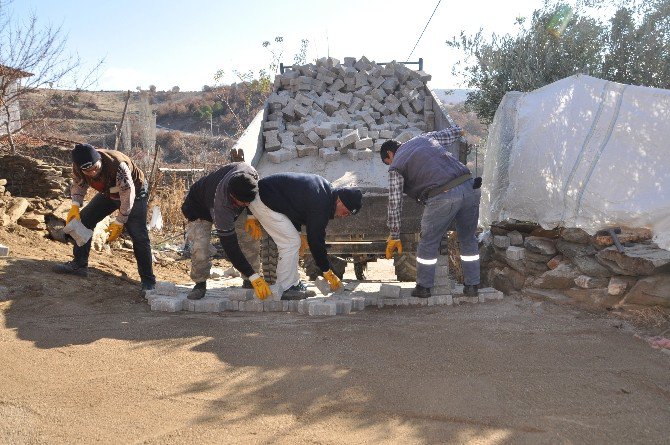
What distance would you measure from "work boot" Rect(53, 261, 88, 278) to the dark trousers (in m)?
0.04

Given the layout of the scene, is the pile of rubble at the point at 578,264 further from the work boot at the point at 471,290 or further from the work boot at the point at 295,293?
the work boot at the point at 295,293

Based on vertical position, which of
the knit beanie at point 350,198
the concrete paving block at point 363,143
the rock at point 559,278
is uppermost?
the concrete paving block at point 363,143

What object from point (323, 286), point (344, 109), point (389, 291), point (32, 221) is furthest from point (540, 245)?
point (32, 221)

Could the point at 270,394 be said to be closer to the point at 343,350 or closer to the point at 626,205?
the point at 343,350

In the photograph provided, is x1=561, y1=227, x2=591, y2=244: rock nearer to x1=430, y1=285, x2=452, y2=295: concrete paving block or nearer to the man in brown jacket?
x1=430, y1=285, x2=452, y2=295: concrete paving block

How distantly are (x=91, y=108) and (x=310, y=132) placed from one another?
118 feet

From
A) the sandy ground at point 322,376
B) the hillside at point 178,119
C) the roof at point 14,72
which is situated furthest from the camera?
the hillside at point 178,119

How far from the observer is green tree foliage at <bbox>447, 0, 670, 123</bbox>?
9031mm

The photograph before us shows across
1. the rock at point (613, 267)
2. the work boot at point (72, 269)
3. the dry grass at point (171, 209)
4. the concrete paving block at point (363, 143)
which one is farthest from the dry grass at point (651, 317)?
the dry grass at point (171, 209)

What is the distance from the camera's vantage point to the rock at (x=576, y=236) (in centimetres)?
471

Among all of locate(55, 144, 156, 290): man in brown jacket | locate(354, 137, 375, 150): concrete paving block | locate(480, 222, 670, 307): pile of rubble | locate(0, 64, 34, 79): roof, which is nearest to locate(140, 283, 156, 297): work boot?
locate(55, 144, 156, 290): man in brown jacket

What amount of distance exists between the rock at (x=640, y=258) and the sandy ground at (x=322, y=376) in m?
0.44

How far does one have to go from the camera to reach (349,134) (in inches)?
281

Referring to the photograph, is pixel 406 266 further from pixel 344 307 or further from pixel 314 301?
pixel 314 301
